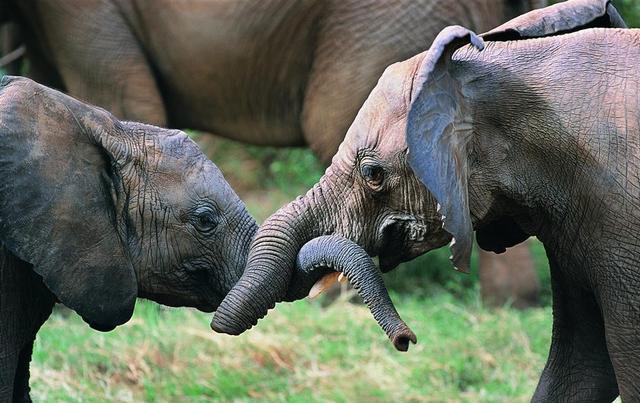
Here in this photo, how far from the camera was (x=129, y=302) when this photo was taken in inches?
175

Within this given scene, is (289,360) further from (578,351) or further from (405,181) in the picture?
(405,181)

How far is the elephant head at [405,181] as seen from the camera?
4.01 meters

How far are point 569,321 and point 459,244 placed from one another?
28.7 inches

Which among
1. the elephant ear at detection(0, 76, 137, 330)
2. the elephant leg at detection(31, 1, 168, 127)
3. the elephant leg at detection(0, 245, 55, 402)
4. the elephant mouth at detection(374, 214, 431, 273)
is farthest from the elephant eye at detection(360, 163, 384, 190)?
the elephant leg at detection(31, 1, 168, 127)

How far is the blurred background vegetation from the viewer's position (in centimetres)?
597

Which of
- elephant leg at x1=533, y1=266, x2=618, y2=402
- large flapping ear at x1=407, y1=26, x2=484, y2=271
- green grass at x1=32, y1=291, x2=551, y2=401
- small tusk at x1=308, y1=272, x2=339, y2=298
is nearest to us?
large flapping ear at x1=407, y1=26, x2=484, y2=271

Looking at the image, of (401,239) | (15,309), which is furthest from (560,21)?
(15,309)

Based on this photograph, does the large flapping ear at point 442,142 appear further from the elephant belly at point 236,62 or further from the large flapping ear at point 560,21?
the elephant belly at point 236,62

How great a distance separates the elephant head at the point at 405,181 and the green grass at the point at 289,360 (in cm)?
163

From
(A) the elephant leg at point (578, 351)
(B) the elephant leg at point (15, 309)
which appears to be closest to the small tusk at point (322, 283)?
(A) the elephant leg at point (578, 351)

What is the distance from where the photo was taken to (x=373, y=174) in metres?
4.24

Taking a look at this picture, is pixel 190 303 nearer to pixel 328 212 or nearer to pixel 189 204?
pixel 189 204

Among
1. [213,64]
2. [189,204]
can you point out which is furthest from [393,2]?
[189,204]

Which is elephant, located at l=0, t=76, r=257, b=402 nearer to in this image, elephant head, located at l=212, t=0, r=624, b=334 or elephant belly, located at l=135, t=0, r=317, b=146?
elephant head, located at l=212, t=0, r=624, b=334
